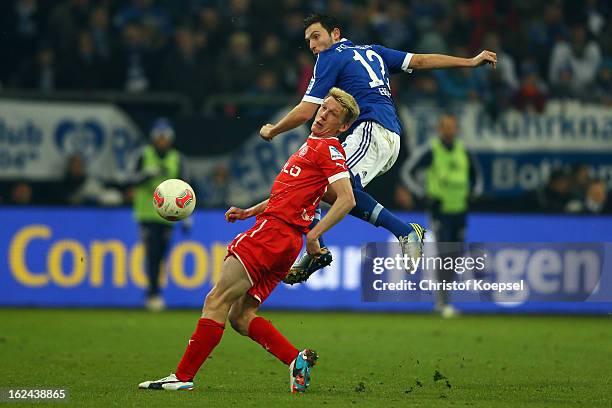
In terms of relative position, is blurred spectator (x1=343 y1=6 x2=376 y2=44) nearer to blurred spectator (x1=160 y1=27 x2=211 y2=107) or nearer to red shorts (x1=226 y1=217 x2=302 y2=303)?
blurred spectator (x1=160 y1=27 x2=211 y2=107)

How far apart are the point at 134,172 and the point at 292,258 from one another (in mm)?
8421

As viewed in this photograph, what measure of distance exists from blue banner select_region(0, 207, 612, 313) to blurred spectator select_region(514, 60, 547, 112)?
1709mm

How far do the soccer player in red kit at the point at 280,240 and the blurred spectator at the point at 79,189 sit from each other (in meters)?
8.54

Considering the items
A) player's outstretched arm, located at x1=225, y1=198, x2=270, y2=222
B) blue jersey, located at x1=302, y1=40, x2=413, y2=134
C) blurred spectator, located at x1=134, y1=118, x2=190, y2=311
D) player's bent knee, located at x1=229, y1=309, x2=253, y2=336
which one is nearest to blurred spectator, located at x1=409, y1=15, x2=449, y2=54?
blurred spectator, located at x1=134, y1=118, x2=190, y2=311

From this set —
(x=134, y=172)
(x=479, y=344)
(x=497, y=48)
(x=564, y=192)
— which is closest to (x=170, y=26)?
(x=134, y=172)

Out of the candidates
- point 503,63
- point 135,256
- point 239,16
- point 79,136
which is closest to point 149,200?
point 135,256

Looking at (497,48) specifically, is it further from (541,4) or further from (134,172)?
(134,172)

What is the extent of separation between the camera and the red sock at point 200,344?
8.32m

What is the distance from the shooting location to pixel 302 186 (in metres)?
8.42

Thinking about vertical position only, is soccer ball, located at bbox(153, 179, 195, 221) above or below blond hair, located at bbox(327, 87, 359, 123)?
below

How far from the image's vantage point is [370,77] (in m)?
9.57

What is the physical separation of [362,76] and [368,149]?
58 cm

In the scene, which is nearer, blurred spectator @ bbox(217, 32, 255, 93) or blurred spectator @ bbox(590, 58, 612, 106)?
blurred spectator @ bbox(217, 32, 255, 93)

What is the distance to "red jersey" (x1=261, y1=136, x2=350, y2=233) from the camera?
27.5ft
